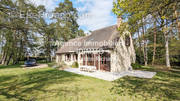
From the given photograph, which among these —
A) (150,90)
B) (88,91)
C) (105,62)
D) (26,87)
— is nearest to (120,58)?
(105,62)

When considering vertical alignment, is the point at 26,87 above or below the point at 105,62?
below

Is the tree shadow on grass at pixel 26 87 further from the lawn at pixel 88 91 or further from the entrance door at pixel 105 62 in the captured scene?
the entrance door at pixel 105 62

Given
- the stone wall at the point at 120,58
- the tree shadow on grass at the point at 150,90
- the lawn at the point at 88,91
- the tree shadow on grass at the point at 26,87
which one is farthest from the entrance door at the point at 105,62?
the tree shadow on grass at the point at 26,87

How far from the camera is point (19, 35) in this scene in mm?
4309

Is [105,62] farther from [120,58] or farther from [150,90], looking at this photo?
[150,90]

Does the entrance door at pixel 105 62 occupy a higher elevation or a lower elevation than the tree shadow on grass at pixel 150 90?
higher

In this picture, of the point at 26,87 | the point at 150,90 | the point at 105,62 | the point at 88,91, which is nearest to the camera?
the point at 88,91

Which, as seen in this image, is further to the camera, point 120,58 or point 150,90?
point 120,58

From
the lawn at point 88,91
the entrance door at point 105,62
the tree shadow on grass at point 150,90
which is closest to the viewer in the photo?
the lawn at point 88,91

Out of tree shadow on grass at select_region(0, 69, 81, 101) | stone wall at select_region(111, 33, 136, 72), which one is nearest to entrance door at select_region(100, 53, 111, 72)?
stone wall at select_region(111, 33, 136, 72)

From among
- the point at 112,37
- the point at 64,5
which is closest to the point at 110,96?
the point at 112,37

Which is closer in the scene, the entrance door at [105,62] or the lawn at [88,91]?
the lawn at [88,91]

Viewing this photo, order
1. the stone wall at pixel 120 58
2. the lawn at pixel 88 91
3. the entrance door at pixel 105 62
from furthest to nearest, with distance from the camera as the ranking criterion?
the entrance door at pixel 105 62
the stone wall at pixel 120 58
the lawn at pixel 88 91

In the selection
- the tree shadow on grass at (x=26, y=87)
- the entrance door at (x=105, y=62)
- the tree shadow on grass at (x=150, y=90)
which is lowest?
the tree shadow on grass at (x=150, y=90)
